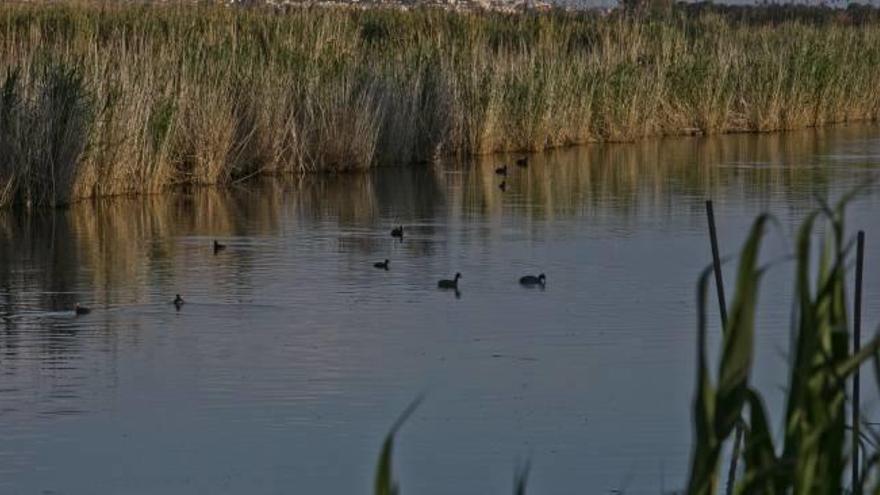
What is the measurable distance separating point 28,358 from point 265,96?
8.62 m

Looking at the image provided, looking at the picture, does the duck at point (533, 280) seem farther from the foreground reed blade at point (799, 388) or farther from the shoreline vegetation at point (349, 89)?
the foreground reed blade at point (799, 388)

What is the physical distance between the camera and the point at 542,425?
7031 mm

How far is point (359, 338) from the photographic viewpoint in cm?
873

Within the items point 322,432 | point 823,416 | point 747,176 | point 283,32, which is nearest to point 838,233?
point 823,416

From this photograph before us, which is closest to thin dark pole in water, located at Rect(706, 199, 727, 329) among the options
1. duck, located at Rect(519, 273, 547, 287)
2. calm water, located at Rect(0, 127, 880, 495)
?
calm water, located at Rect(0, 127, 880, 495)

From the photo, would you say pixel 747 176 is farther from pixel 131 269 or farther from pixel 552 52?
pixel 131 269

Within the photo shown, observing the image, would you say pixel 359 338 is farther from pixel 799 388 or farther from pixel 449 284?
pixel 799 388

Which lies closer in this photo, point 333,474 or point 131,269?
point 333,474

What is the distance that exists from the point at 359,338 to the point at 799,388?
6368 mm

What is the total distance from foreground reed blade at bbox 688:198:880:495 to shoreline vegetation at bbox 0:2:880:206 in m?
11.6

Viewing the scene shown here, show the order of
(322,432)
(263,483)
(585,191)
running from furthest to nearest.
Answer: (585,191) < (322,432) < (263,483)

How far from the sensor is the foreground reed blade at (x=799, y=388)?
2236 millimetres

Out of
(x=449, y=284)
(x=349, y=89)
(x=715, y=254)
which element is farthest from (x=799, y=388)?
(x=349, y=89)

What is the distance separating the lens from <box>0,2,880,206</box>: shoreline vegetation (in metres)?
14.2
